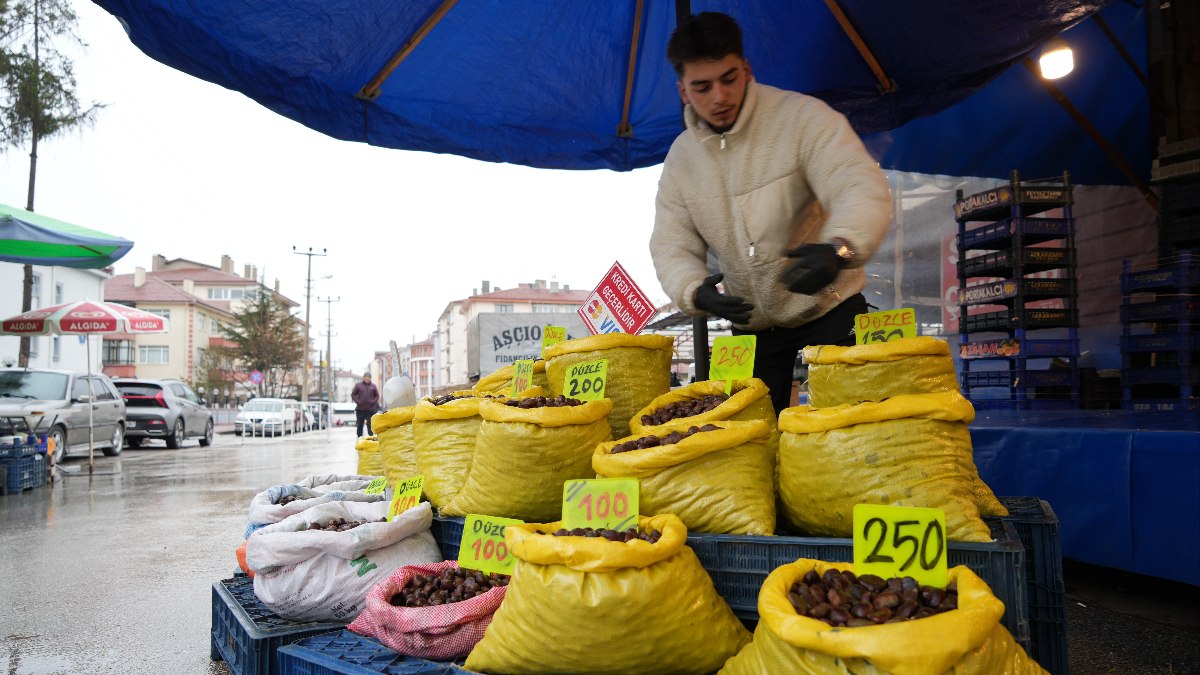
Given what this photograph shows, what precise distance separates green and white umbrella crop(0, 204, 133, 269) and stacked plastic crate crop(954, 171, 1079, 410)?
427 inches

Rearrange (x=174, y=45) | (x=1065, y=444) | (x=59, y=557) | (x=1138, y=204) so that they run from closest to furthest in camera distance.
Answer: (x=174, y=45), (x=1065, y=444), (x=59, y=557), (x=1138, y=204)

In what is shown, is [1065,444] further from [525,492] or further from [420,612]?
[420,612]

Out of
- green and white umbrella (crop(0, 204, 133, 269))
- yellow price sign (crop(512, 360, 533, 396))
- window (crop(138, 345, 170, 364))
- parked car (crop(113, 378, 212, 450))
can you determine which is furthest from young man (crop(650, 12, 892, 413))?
window (crop(138, 345, 170, 364))

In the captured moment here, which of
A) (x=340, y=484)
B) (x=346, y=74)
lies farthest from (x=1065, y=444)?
(x=346, y=74)

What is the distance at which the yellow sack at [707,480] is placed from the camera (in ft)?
7.10

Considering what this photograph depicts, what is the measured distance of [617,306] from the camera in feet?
17.7

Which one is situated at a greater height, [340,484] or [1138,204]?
[1138,204]

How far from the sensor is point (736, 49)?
2.63m

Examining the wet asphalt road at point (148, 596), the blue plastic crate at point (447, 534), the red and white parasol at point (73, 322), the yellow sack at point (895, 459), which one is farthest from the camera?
the red and white parasol at point (73, 322)

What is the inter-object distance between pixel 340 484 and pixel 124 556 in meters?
2.89

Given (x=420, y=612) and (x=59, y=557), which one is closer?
(x=420, y=612)

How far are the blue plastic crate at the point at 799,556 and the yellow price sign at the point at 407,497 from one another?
1320 millimetres

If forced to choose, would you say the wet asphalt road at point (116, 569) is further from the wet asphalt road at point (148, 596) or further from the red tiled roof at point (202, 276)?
the red tiled roof at point (202, 276)

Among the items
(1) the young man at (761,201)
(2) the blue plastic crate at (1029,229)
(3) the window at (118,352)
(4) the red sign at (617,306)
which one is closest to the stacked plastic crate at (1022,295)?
(2) the blue plastic crate at (1029,229)
